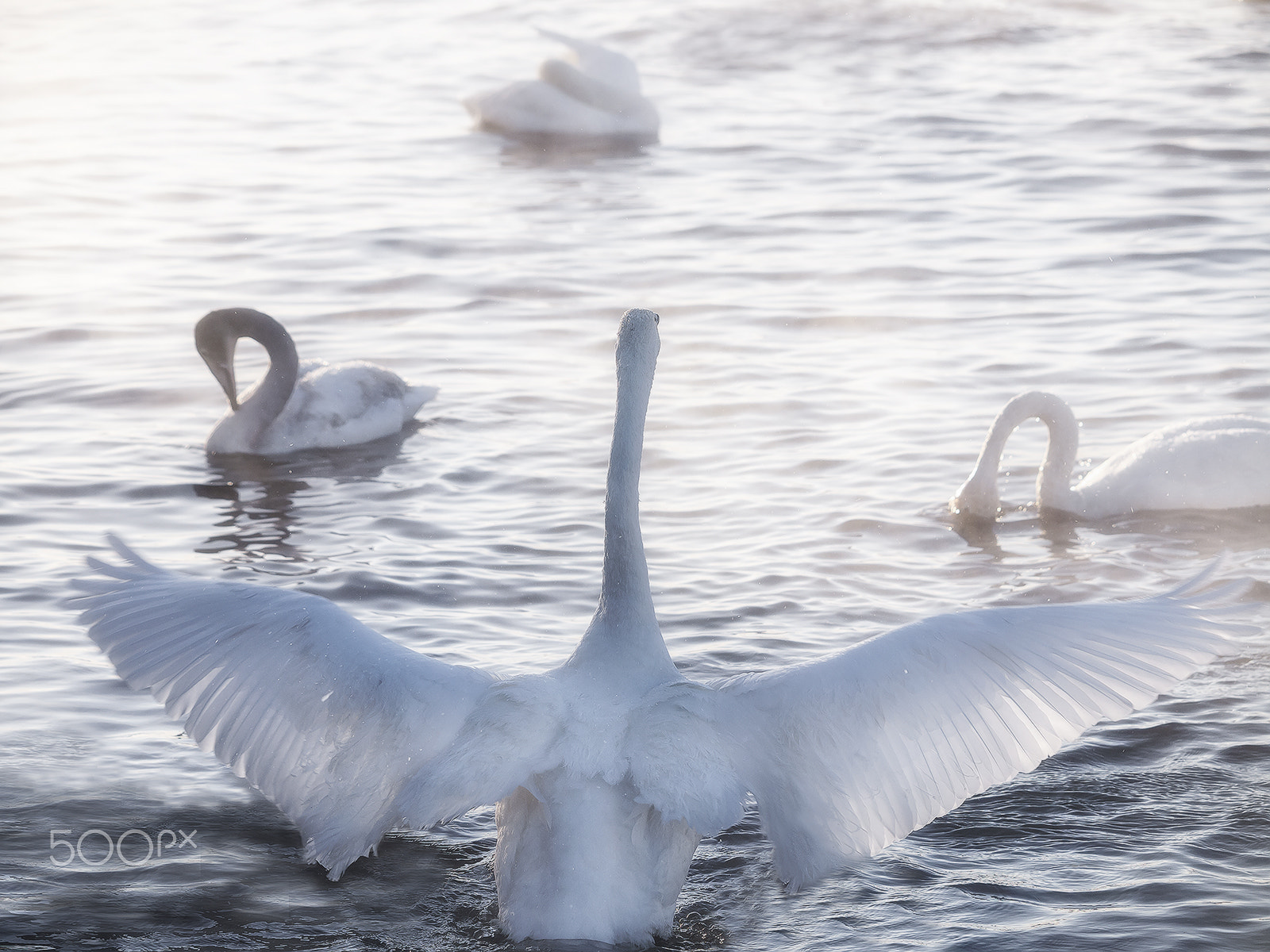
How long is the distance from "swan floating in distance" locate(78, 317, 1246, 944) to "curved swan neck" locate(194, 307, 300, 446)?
537 cm

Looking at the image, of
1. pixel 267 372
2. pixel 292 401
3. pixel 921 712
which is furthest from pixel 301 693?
pixel 267 372

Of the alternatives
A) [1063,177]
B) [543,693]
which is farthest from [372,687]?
[1063,177]

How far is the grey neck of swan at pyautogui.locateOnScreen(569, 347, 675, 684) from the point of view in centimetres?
491

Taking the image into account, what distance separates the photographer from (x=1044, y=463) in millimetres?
9117

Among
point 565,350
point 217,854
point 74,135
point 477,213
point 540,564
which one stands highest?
point 74,135

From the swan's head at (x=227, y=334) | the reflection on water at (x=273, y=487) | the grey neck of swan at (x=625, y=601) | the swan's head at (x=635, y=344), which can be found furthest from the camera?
the swan's head at (x=227, y=334)

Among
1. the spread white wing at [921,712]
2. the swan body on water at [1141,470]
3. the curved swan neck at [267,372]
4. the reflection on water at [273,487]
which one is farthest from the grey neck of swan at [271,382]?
the spread white wing at [921,712]

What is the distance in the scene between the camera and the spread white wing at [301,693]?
15.1ft

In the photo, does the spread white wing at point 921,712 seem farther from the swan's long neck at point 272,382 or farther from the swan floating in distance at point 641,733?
the swan's long neck at point 272,382

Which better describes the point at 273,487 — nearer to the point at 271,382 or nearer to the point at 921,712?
the point at 271,382

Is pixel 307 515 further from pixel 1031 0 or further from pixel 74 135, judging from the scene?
pixel 1031 0

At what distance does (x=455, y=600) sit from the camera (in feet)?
25.3

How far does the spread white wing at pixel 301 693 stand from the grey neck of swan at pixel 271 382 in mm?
5156

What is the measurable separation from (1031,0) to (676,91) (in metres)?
7.68
